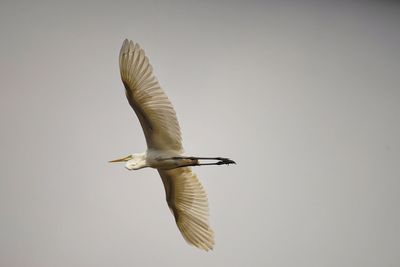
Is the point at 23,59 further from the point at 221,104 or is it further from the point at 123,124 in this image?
the point at 221,104

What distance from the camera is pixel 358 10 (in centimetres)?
228

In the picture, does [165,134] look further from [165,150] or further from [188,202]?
[188,202]

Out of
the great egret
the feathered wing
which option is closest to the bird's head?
the great egret

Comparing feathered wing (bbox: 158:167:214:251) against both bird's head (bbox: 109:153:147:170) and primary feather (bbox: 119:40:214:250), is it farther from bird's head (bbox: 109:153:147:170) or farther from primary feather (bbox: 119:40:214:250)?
bird's head (bbox: 109:153:147:170)

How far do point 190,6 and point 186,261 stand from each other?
98 centimetres

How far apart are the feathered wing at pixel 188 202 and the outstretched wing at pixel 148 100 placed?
0.12m

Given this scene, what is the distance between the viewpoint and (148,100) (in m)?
1.52

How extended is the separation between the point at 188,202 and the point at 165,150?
21cm

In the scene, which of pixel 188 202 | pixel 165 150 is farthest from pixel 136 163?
pixel 188 202

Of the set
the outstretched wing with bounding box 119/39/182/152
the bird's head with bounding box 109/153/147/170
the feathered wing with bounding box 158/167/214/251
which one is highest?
the outstretched wing with bounding box 119/39/182/152

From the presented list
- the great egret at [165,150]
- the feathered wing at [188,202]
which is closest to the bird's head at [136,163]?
the great egret at [165,150]

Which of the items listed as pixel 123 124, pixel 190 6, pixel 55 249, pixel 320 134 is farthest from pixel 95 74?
pixel 320 134

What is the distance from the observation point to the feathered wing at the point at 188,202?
5.35 ft

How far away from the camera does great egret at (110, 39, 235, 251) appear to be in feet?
4.84
